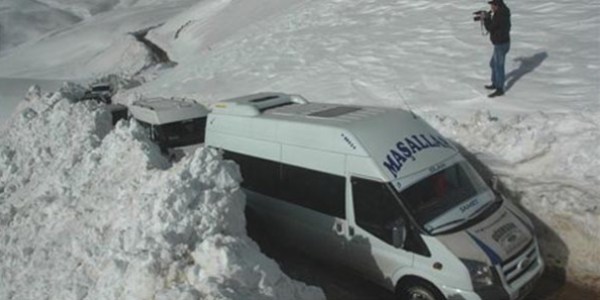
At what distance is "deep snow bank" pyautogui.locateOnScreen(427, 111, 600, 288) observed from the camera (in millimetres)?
8375

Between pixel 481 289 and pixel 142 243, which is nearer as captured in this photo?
pixel 142 243

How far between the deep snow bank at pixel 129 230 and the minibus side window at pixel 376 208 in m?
1.52

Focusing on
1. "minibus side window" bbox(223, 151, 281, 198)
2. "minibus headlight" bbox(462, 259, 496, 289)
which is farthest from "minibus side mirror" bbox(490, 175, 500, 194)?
"minibus side window" bbox(223, 151, 281, 198)

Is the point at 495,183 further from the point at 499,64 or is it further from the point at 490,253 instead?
the point at 499,64

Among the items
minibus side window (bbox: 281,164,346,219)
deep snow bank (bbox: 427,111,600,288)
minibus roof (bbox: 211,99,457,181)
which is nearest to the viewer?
minibus roof (bbox: 211,99,457,181)

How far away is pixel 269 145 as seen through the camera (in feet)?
29.7

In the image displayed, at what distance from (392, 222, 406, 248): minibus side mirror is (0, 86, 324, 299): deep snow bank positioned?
4.59 ft

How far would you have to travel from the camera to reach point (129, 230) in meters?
6.94

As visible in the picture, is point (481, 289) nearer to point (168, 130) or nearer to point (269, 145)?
point (269, 145)

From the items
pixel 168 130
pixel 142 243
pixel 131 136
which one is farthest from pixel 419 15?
pixel 142 243

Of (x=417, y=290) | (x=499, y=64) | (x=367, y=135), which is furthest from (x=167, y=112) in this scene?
(x=417, y=290)

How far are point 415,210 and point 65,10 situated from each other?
5590 cm

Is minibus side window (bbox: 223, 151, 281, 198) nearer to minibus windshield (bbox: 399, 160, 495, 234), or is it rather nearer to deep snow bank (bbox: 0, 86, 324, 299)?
deep snow bank (bbox: 0, 86, 324, 299)

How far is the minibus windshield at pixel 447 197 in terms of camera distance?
7508 mm
